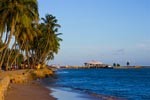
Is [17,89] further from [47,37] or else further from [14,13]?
[47,37]

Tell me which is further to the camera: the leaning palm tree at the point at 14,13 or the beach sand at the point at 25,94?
the leaning palm tree at the point at 14,13

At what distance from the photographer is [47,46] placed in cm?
8694

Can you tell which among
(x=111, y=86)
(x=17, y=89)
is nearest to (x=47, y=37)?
(x=111, y=86)

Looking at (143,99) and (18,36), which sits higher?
(18,36)

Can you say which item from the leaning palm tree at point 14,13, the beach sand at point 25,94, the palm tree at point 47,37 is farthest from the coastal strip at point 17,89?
the palm tree at point 47,37

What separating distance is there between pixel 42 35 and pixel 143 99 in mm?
49941

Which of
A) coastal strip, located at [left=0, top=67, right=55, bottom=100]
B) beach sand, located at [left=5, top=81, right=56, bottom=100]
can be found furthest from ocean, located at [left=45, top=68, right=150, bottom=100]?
beach sand, located at [left=5, top=81, right=56, bottom=100]

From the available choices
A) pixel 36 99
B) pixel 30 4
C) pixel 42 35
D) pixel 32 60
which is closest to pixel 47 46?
pixel 42 35

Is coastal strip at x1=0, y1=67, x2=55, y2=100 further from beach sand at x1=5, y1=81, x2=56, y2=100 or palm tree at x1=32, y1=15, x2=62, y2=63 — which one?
palm tree at x1=32, y1=15, x2=62, y2=63

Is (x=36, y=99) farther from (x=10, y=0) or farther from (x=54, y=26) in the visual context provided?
(x=54, y=26)

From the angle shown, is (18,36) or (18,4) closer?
(18,4)

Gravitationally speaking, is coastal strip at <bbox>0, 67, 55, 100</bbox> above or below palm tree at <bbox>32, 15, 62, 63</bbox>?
below

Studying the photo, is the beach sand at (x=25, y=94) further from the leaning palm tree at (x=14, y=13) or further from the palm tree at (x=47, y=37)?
the palm tree at (x=47, y=37)

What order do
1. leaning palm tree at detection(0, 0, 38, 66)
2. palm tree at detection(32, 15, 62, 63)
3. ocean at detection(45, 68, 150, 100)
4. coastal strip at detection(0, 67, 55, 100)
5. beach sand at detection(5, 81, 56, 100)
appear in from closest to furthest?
coastal strip at detection(0, 67, 55, 100), beach sand at detection(5, 81, 56, 100), ocean at detection(45, 68, 150, 100), leaning palm tree at detection(0, 0, 38, 66), palm tree at detection(32, 15, 62, 63)
